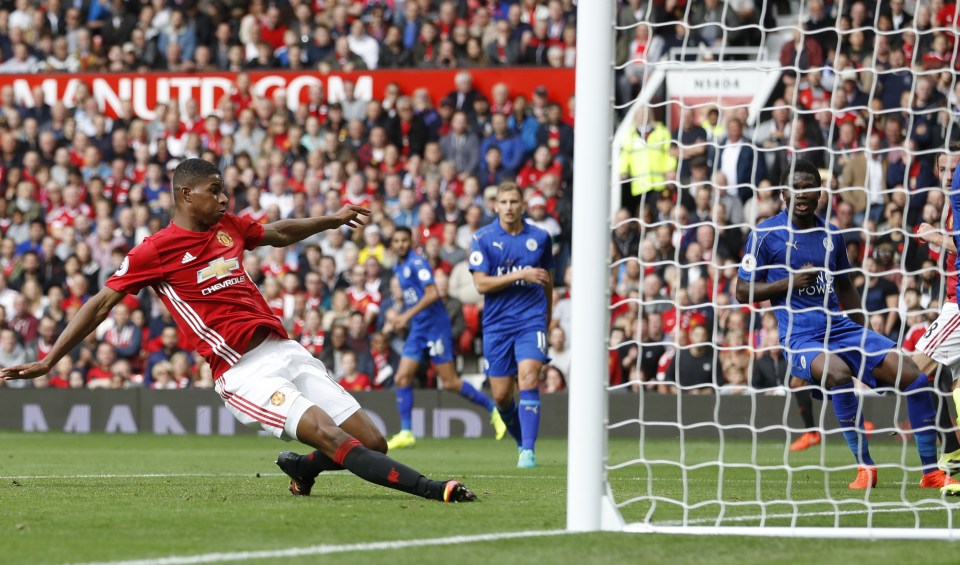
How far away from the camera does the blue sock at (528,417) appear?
11.1 meters

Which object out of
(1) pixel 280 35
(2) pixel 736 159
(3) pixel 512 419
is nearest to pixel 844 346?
(3) pixel 512 419

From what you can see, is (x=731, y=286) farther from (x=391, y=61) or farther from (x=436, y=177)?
(x=391, y=61)

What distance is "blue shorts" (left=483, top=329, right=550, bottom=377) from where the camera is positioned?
11.3 meters

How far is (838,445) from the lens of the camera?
15.1 m

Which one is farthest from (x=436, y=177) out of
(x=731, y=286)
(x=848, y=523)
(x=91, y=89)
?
(x=848, y=523)

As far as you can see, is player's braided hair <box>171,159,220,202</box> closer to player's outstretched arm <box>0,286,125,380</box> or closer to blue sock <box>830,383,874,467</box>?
player's outstretched arm <box>0,286,125,380</box>

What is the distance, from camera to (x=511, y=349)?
455 inches

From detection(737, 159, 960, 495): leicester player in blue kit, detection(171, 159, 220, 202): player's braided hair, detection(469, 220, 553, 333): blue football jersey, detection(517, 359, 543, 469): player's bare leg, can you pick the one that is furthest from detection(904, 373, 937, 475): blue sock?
detection(171, 159, 220, 202): player's braided hair

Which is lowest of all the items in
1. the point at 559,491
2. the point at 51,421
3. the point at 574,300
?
the point at 51,421

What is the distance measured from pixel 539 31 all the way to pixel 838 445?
7393 millimetres

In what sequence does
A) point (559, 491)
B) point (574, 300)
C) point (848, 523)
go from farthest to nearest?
point (559, 491)
point (848, 523)
point (574, 300)

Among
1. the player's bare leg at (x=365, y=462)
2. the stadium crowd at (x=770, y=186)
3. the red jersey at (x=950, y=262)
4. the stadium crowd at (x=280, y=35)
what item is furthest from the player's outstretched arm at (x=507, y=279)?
the stadium crowd at (x=280, y=35)

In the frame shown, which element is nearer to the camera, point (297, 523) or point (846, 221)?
point (297, 523)

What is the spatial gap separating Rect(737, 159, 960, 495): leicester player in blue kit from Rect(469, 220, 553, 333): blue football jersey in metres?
2.63
